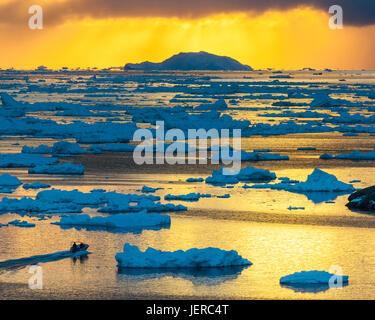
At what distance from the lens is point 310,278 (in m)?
11.4

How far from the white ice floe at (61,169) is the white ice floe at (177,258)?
9.26 meters

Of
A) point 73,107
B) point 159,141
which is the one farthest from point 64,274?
point 73,107

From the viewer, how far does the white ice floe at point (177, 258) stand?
1199cm

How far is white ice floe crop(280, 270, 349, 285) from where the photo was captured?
11.3 m

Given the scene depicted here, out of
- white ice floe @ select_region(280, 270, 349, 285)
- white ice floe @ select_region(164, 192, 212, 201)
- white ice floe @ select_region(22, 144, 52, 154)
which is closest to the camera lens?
white ice floe @ select_region(280, 270, 349, 285)

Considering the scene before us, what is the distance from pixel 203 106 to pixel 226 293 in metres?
34.1

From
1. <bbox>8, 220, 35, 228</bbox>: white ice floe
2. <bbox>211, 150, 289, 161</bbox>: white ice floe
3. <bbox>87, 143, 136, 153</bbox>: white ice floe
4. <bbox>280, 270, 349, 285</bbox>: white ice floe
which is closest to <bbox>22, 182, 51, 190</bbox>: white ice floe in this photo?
<bbox>8, 220, 35, 228</bbox>: white ice floe

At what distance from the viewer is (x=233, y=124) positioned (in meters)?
33.8

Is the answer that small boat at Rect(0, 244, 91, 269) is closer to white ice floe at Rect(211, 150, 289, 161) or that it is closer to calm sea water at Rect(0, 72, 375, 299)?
calm sea water at Rect(0, 72, 375, 299)

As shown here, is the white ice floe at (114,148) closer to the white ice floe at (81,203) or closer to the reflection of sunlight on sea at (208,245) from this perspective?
the white ice floe at (81,203)

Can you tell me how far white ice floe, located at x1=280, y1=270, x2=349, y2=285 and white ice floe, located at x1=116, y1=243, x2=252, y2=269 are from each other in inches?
43.4
